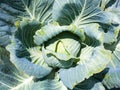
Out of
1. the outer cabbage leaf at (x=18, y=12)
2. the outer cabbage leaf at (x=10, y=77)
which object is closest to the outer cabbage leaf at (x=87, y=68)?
the outer cabbage leaf at (x=10, y=77)

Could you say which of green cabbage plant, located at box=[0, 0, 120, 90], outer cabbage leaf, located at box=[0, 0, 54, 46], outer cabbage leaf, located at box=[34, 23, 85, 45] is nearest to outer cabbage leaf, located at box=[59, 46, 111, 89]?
green cabbage plant, located at box=[0, 0, 120, 90]

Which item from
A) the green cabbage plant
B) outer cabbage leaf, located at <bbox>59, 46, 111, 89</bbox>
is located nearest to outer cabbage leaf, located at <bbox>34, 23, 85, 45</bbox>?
the green cabbage plant

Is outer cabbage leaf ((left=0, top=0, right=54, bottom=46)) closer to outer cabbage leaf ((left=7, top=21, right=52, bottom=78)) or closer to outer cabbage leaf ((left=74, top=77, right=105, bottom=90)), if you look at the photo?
outer cabbage leaf ((left=7, top=21, right=52, bottom=78))

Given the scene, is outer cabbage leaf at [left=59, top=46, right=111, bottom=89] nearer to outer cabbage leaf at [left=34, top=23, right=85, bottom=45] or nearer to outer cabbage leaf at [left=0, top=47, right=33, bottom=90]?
outer cabbage leaf at [left=34, top=23, right=85, bottom=45]

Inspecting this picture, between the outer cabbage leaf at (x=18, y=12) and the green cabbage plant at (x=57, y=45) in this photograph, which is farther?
the outer cabbage leaf at (x=18, y=12)


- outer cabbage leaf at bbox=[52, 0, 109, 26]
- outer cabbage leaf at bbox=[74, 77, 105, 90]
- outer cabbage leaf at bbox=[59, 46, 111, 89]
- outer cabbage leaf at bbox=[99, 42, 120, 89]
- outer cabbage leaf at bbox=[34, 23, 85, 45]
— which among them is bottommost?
outer cabbage leaf at bbox=[74, 77, 105, 90]

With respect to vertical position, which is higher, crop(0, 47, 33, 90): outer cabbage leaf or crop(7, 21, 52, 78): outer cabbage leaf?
crop(7, 21, 52, 78): outer cabbage leaf

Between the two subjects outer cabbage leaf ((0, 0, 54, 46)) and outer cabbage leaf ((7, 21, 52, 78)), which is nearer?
outer cabbage leaf ((7, 21, 52, 78))

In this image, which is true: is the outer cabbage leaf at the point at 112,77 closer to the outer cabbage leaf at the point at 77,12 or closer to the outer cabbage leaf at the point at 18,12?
the outer cabbage leaf at the point at 77,12
